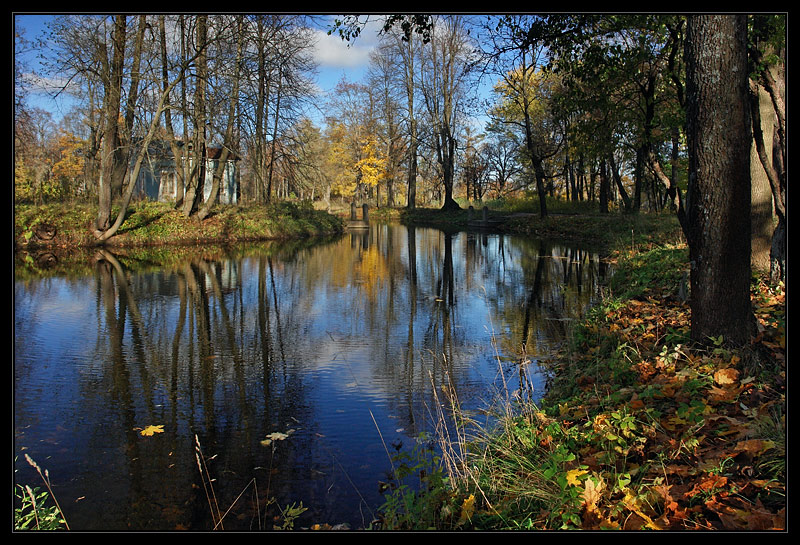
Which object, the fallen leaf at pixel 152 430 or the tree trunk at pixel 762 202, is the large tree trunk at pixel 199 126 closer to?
the tree trunk at pixel 762 202

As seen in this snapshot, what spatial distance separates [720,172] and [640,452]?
2.77 meters

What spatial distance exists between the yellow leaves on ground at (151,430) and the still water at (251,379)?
4cm

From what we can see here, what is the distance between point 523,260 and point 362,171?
129 feet

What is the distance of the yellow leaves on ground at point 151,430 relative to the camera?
5.43m

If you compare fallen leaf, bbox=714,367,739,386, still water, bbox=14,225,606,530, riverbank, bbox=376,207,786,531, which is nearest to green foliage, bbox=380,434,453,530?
riverbank, bbox=376,207,786,531

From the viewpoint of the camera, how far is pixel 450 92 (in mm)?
46062

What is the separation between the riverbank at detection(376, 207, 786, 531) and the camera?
329 centimetres

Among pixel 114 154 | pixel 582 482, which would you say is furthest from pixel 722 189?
pixel 114 154

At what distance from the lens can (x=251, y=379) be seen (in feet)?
23.3

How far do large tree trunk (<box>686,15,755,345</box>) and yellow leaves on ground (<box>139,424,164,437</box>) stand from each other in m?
5.27

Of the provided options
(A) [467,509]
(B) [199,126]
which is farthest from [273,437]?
(B) [199,126]

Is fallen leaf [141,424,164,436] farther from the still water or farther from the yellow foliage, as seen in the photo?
the yellow foliage

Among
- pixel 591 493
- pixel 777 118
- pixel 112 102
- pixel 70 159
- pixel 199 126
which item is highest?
pixel 70 159

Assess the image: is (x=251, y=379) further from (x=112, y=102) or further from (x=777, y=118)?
(x=112, y=102)
